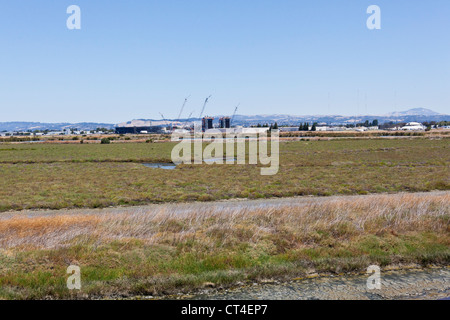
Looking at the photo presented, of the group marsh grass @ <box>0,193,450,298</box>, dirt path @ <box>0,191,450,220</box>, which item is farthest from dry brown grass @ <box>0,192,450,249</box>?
dirt path @ <box>0,191,450,220</box>

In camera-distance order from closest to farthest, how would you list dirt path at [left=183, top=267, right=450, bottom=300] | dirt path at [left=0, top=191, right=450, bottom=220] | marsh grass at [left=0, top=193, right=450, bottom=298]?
1. dirt path at [left=183, top=267, right=450, bottom=300]
2. marsh grass at [left=0, top=193, right=450, bottom=298]
3. dirt path at [left=0, top=191, right=450, bottom=220]

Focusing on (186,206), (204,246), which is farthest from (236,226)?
(186,206)

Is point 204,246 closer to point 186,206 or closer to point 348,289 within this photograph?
point 348,289

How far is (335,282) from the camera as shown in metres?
10.6

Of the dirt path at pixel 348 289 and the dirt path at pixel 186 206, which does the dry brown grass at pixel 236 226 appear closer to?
the dirt path at pixel 348 289

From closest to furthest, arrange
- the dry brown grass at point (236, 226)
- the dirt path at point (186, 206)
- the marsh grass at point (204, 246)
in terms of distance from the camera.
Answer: the marsh grass at point (204, 246)
the dry brown grass at point (236, 226)
the dirt path at point (186, 206)

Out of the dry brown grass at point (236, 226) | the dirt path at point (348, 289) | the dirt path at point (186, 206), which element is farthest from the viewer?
the dirt path at point (186, 206)

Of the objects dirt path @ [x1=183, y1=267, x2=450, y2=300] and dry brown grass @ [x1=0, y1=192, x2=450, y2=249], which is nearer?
dirt path @ [x1=183, y1=267, x2=450, y2=300]

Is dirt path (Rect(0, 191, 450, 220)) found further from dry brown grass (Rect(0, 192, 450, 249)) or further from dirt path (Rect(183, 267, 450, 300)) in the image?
dirt path (Rect(183, 267, 450, 300))

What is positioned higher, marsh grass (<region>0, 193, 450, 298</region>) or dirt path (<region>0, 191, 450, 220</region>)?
marsh grass (<region>0, 193, 450, 298</region>)

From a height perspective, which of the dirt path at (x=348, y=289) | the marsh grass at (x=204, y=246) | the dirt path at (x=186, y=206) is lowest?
the dirt path at (x=186, y=206)

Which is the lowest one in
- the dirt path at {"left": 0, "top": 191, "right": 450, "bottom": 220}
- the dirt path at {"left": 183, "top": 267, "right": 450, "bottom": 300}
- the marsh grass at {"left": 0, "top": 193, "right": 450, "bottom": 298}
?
the dirt path at {"left": 0, "top": 191, "right": 450, "bottom": 220}

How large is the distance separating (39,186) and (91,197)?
8.30 m

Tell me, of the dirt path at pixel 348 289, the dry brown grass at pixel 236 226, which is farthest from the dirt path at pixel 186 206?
the dirt path at pixel 348 289
